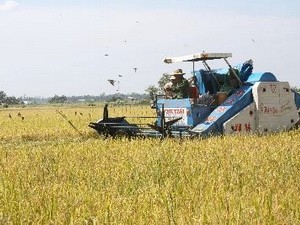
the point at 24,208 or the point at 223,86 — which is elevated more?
the point at 223,86

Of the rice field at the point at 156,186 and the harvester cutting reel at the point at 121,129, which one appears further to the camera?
the harvester cutting reel at the point at 121,129

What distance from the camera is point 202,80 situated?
13484mm

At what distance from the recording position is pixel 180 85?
12.8 metres

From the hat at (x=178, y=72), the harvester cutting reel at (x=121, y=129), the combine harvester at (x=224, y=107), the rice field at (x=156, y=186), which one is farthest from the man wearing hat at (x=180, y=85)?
the rice field at (x=156, y=186)

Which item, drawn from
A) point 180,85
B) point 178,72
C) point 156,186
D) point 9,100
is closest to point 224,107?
point 180,85

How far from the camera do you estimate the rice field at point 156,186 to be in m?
3.82

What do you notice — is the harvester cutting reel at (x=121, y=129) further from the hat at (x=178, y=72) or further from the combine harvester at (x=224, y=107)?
the hat at (x=178, y=72)

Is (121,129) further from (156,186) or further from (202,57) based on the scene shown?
(156,186)

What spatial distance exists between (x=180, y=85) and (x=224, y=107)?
153cm

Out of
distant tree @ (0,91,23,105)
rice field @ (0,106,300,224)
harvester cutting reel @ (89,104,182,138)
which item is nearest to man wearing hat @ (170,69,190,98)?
harvester cutting reel @ (89,104,182,138)

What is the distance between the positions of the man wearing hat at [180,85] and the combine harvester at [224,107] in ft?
0.90

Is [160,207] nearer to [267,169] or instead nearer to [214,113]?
[267,169]

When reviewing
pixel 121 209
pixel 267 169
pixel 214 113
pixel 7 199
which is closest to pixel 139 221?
pixel 121 209

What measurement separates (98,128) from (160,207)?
31.7 ft
